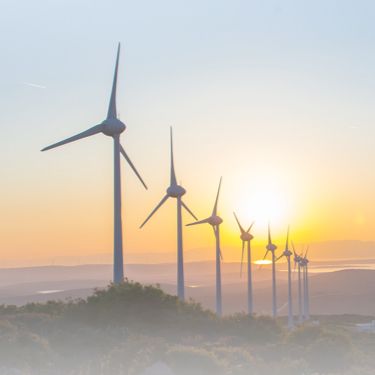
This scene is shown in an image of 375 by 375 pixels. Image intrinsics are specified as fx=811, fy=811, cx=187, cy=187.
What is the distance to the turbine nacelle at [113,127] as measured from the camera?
6956 cm

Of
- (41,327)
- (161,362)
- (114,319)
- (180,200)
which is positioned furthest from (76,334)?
(180,200)

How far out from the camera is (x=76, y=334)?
1901 inches

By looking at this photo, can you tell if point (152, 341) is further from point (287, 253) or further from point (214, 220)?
point (287, 253)

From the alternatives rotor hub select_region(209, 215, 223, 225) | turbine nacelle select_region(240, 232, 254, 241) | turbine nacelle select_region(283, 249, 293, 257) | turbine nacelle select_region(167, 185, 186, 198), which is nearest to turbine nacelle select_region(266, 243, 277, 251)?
turbine nacelle select_region(283, 249, 293, 257)

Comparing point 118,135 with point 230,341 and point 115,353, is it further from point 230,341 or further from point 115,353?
point 115,353

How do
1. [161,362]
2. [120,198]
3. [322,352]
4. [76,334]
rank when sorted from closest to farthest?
1. [161,362]
2. [76,334]
3. [322,352]
4. [120,198]

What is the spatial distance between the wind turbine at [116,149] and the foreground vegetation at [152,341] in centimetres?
209

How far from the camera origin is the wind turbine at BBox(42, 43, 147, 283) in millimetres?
63906

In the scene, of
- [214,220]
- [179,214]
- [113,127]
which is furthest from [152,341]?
[214,220]

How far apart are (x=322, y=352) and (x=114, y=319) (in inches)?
604

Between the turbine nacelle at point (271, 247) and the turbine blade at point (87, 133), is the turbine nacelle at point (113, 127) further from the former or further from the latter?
the turbine nacelle at point (271, 247)

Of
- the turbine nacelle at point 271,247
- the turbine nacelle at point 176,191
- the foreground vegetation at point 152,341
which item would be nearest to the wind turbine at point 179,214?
the turbine nacelle at point 176,191

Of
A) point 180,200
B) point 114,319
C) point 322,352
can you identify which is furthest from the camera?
point 180,200

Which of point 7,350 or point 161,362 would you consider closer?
point 161,362
